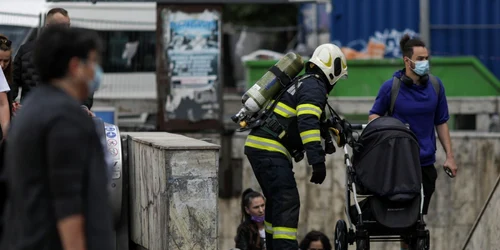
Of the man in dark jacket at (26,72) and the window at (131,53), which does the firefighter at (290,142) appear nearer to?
the man in dark jacket at (26,72)

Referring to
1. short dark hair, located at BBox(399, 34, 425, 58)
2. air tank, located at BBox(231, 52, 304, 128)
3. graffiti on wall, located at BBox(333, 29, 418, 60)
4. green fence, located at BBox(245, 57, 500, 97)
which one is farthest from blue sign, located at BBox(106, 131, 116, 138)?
graffiti on wall, located at BBox(333, 29, 418, 60)

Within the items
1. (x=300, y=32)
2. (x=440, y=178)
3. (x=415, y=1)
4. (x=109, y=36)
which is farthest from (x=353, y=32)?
(x=440, y=178)

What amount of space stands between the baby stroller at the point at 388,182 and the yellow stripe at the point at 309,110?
393 millimetres

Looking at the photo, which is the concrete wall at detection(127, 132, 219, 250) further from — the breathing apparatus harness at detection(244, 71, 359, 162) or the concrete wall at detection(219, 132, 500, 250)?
the concrete wall at detection(219, 132, 500, 250)

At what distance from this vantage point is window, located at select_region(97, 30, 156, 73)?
18781 millimetres

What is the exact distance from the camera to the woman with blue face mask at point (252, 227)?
9992 mm

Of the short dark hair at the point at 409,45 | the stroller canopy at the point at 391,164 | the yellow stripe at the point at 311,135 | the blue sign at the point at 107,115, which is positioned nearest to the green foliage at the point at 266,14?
the blue sign at the point at 107,115

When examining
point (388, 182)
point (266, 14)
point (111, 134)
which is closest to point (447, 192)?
point (111, 134)

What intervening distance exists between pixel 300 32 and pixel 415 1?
3950 mm

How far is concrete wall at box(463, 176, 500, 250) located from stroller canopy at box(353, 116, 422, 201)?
6.26 feet

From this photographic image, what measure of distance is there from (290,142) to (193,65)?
7.21 meters

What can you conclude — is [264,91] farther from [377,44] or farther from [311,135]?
[377,44]

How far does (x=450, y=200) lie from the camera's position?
1405 centimetres

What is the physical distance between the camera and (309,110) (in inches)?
314
